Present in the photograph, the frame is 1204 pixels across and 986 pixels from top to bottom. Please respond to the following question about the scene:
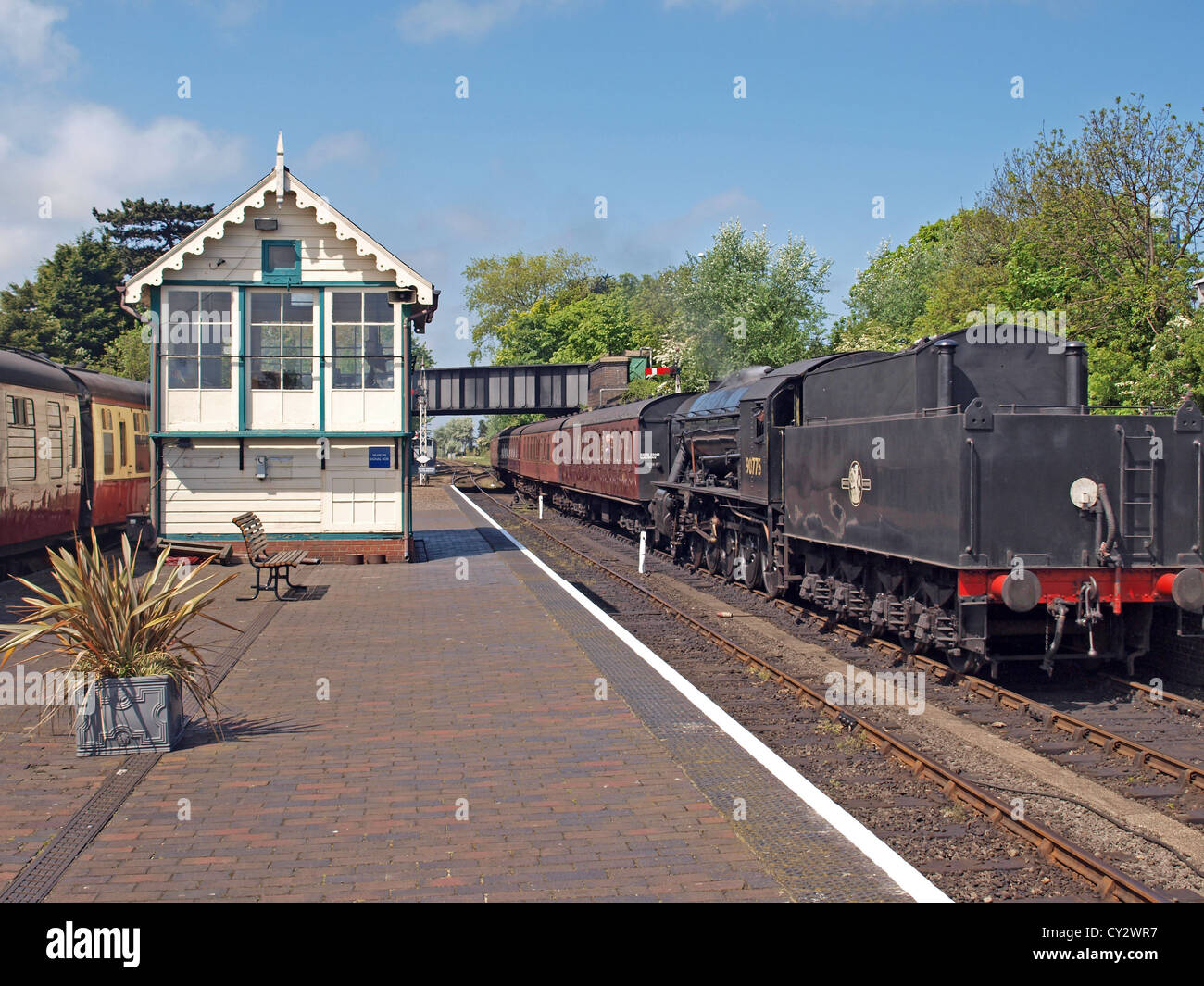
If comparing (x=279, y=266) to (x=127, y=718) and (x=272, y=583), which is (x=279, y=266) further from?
(x=127, y=718)

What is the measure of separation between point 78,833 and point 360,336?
13630mm

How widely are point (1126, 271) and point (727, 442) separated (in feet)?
49.1

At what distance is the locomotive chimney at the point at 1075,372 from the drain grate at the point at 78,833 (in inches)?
347

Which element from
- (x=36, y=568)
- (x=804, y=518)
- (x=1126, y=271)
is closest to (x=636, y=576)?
(x=804, y=518)

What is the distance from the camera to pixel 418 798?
6.22 meters

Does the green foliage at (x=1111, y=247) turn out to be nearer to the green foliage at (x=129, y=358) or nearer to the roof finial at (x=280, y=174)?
the roof finial at (x=280, y=174)

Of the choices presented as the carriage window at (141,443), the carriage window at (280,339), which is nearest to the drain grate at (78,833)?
the carriage window at (280,339)

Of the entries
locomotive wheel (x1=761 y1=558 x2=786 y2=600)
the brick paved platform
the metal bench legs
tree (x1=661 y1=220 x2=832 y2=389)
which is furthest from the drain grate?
tree (x1=661 y1=220 x2=832 y2=389)

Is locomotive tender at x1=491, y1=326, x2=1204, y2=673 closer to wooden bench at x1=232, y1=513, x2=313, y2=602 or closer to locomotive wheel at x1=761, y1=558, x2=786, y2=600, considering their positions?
locomotive wheel at x1=761, y1=558, x2=786, y2=600

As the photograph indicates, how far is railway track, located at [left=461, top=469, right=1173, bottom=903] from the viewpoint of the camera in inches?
208

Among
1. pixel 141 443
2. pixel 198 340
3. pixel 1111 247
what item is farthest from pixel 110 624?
pixel 1111 247

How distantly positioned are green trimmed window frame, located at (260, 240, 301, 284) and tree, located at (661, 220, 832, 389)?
27.9m
